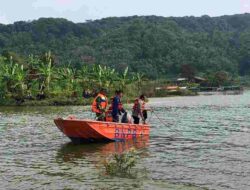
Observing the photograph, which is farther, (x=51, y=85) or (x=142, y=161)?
(x=51, y=85)

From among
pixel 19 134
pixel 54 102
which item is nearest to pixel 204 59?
pixel 54 102

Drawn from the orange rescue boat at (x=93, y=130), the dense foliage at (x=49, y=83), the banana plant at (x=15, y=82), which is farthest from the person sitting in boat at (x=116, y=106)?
the banana plant at (x=15, y=82)

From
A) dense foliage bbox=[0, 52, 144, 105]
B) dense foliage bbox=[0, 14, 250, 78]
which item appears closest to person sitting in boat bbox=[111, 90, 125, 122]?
dense foliage bbox=[0, 52, 144, 105]

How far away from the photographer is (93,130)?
71.5 ft

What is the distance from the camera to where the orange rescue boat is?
21.4 metres

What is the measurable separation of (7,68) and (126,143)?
47.8m

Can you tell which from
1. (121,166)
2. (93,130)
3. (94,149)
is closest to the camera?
(121,166)

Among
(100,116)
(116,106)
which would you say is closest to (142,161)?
(100,116)

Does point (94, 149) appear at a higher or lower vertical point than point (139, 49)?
lower

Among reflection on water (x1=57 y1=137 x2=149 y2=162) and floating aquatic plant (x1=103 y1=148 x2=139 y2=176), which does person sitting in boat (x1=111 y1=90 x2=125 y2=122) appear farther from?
floating aquatic plant (x1=103 y1=148 x2=139 y2=176)

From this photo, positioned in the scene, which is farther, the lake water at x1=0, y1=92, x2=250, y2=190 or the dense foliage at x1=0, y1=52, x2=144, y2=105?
the dense foliage at x1=0, y1=52, x2=144, y2=105

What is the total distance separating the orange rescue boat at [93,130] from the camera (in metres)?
21.4

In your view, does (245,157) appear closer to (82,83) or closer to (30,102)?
(30,102)

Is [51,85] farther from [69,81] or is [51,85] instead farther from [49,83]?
[69,81]
